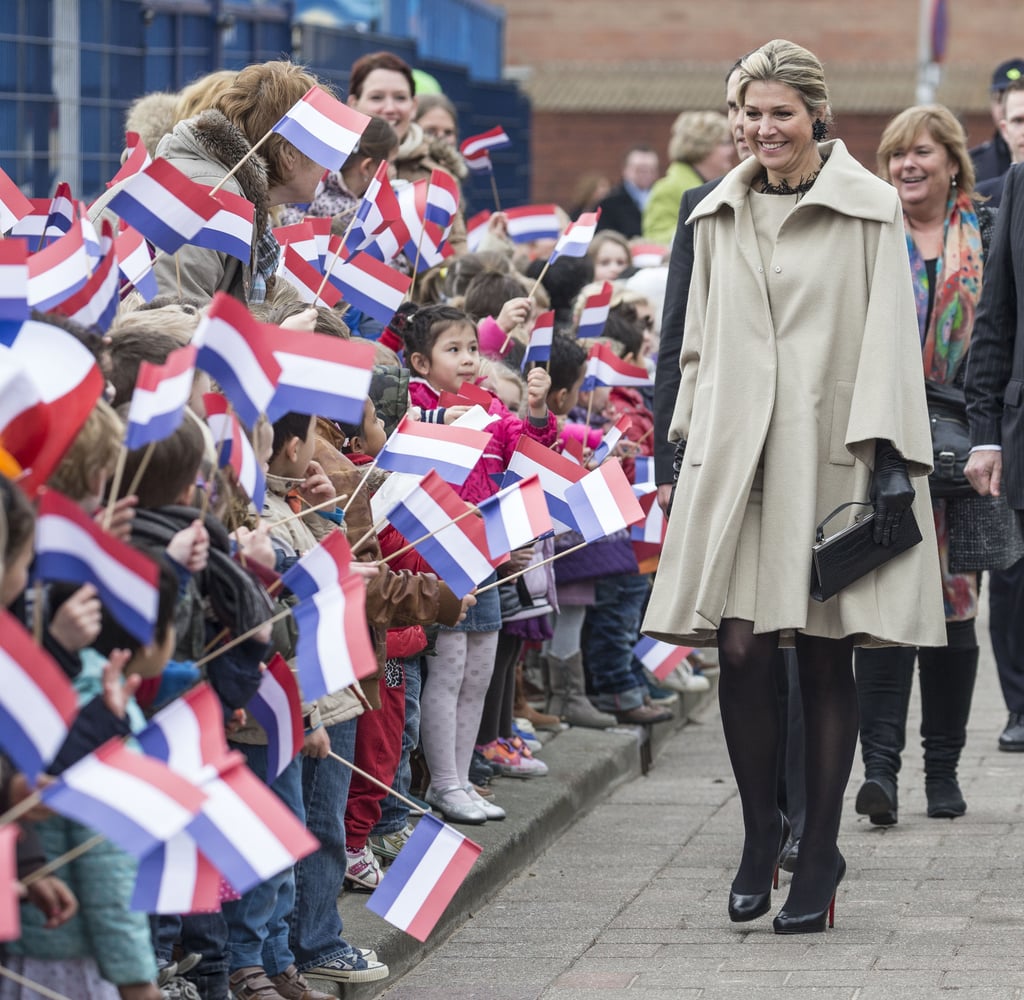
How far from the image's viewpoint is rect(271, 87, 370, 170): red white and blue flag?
5262 mm

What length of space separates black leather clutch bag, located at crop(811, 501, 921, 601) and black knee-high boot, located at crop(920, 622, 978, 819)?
5.11 feet

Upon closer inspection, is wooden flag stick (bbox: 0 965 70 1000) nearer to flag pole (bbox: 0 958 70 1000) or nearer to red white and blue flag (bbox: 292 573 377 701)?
flag pole (bbox: 0 958 70 1000)

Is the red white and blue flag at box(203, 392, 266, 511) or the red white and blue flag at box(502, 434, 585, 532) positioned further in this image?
the red white and blue flag at box(502, 434, 585, 532)

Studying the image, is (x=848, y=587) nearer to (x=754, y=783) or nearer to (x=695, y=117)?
(x=754, y=783)

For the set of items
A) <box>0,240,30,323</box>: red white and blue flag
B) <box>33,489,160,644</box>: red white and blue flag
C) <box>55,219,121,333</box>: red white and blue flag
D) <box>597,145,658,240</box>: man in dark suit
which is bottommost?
<box>597,145,658,240</box>: man in dark suit

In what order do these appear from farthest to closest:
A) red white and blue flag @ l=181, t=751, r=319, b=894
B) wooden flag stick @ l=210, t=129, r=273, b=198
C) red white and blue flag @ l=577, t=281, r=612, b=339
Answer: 1. red white and blue flag @ l=577, t=281, r=612, b=339
2. wooden flag stick @ l=210, t=129, r=273, b=198
3. red white and blue flag @ l=181, t=751, r=319, b=894

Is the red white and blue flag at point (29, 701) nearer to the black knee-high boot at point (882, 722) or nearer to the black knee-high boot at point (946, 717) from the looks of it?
the black knee-high boot at point (882, 722)

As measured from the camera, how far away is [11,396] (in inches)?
128

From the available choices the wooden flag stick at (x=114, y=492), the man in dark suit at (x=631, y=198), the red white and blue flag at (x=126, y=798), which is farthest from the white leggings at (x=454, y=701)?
the man in dark suit at (x=631, y=198)

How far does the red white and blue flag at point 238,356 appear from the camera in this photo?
360 cm

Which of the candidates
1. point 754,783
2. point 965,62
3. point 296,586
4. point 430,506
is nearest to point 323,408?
point 296,586

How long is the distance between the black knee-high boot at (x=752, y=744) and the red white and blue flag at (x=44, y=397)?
204 cm

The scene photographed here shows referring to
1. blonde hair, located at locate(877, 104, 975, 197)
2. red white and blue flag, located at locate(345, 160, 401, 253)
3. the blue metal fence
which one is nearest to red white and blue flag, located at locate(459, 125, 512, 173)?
the blue metal fence

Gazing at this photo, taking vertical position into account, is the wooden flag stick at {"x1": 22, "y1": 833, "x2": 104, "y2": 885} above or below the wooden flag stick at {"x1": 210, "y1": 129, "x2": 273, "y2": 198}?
below
